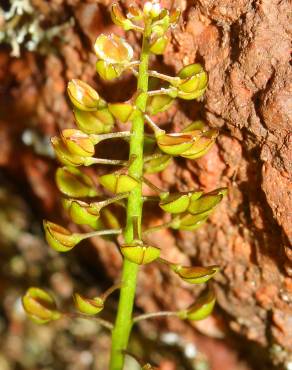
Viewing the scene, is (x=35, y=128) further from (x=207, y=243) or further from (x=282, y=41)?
(x=282, y=41)

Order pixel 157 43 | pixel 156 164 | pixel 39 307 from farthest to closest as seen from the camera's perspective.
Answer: pixel 39 307 → pixel 156 164 → pixel 157 43

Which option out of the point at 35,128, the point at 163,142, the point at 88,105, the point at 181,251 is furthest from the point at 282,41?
the point at 35,128

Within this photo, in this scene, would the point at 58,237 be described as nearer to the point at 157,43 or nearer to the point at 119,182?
the point at 119,182

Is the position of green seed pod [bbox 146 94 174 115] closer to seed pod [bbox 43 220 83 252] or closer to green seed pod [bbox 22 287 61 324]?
seed pod [bbox 43 220 83 252]

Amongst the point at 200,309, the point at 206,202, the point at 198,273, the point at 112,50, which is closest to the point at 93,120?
the point at 112,50

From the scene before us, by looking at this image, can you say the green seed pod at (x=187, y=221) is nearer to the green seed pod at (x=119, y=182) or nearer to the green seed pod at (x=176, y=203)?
the green seed pod at (x=176, y=203)

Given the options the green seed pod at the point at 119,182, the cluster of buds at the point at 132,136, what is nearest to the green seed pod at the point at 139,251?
the cluster of buds at the point at 132,136

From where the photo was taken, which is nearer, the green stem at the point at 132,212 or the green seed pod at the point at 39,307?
the green stem at the point at 132,212
